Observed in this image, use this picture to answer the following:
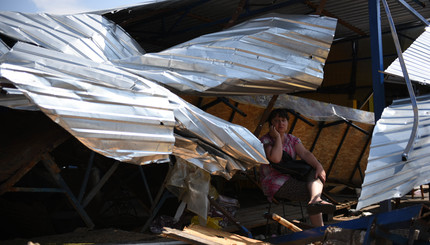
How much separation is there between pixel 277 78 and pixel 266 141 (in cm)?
69

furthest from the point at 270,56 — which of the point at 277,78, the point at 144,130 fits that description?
the point at 144,130

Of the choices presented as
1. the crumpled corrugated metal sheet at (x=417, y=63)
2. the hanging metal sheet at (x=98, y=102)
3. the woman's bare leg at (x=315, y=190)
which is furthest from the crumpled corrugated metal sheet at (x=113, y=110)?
the crumpled corrugated metal sheet at (x=417, y=63)

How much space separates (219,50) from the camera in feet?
15.5

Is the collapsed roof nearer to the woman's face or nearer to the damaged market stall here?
the damaged market stall

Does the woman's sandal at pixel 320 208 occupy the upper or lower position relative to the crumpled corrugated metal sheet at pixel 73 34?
lower

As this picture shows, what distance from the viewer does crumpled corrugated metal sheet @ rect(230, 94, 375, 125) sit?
561cm

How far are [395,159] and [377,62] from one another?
4.77 feet

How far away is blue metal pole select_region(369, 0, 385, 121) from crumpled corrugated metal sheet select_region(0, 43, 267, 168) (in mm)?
1424

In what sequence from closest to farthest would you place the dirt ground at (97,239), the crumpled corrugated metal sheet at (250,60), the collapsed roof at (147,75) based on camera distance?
the collapsed roof at (147,75) < the dirt ground at (97,239) < the crumpled corrugated metal sheet at (250,60)

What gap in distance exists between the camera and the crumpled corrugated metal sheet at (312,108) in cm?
561

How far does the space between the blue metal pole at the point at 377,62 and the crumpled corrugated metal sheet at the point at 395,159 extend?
33 centimetres

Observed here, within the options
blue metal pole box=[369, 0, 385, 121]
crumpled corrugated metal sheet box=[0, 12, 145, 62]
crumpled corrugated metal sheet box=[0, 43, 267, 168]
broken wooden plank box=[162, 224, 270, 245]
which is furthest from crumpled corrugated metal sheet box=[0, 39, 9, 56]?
blue metal pole box=[369, 0, 385, 121]

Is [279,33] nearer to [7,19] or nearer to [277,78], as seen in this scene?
[277,78]

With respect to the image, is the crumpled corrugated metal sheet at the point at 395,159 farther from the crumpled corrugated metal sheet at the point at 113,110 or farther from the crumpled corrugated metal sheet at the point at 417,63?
the crumpled corrugated metal sheet at the point at 113,110
